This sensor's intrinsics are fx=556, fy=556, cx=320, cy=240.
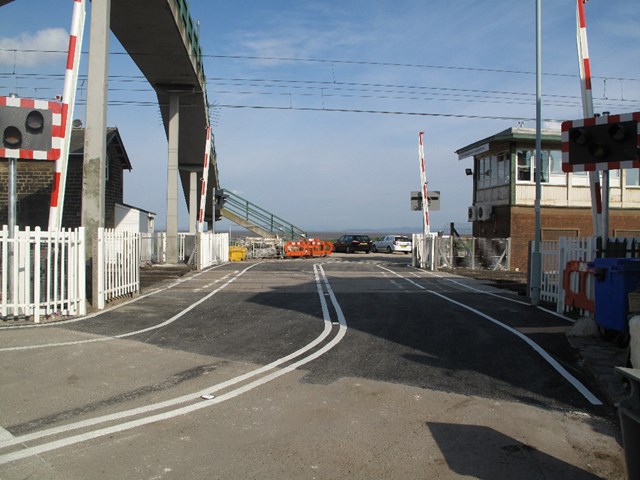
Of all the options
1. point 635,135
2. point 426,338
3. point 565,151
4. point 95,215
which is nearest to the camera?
point 426,338

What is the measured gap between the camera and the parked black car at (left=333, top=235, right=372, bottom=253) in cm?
4500

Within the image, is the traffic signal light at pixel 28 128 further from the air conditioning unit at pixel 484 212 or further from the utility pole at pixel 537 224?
the air conditioning unit at pixel 484 212

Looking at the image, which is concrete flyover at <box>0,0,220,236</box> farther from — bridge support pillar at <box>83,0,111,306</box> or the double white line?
the double white line

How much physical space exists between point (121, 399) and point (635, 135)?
9.08m

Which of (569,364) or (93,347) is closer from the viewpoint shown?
(569,364)

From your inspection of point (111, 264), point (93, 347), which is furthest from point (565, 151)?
point (111, 264)

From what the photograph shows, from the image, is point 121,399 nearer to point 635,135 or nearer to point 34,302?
point 34,302

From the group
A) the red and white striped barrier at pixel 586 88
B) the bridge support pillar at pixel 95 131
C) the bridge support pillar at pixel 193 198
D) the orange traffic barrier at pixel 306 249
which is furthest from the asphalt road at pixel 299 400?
the orange traffic barrier at pixel 306 249

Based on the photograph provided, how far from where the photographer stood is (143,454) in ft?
13.9

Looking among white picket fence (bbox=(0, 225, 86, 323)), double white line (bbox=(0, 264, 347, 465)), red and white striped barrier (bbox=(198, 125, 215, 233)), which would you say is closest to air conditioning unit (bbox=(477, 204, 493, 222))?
red and white striped barrier (bbox=(198, 125, 215, 233))

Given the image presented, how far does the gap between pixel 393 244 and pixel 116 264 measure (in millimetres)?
34649

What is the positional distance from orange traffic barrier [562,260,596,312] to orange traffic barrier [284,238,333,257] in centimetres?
2503

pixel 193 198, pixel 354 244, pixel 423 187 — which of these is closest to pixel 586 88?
pixel 423 187

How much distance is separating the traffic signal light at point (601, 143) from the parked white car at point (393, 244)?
33866 mm
